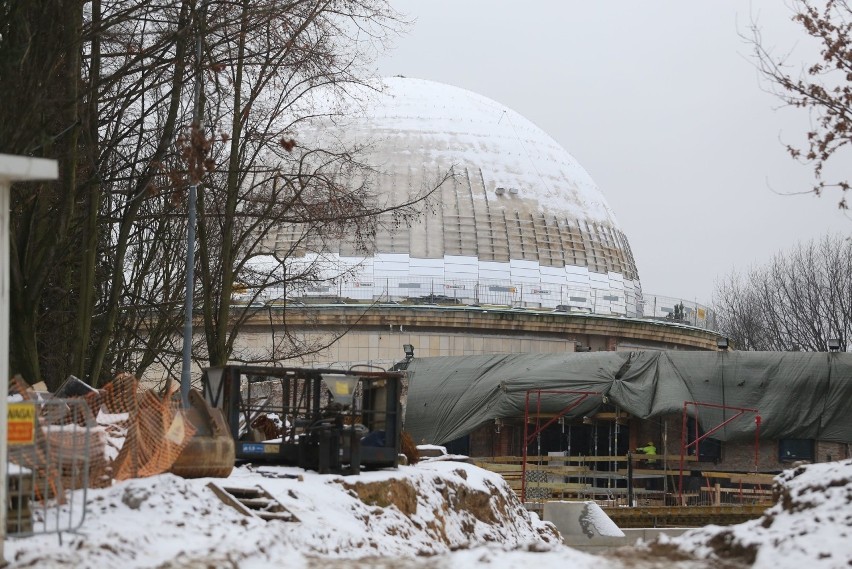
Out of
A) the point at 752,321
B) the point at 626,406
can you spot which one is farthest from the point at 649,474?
the point at 752,321

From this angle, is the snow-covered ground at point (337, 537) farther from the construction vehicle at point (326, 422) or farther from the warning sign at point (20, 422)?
the warning sign at point (20, 422)

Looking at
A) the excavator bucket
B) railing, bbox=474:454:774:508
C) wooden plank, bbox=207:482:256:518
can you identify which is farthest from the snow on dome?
wooden plank, bbox=207:482:256:518

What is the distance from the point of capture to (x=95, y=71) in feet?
84.8

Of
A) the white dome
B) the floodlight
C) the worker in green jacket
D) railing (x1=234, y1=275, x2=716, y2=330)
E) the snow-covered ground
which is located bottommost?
the worker in green jacket

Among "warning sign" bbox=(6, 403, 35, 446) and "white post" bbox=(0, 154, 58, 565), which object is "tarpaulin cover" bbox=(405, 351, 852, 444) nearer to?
"warning sign" bbox=(6, 403, 35, 446)

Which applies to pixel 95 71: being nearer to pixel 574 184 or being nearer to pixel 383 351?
pixel 383 351

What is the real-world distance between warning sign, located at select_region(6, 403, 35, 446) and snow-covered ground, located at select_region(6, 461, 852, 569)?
1.07m

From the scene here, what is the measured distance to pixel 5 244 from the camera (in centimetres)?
1435

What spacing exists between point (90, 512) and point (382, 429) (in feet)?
31.1

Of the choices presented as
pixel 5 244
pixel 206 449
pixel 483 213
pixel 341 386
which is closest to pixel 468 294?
pixel 483 213

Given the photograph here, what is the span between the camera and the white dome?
2494 inches

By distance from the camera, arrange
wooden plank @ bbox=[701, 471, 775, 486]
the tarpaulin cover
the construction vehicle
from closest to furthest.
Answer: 1. the construction vehicle
2. wooden plank @ bbox=[701, 471, 775, 486]
3. the tarpaulin cover

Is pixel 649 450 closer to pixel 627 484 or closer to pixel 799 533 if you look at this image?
pixel 627 484

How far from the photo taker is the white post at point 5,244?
13.8m
